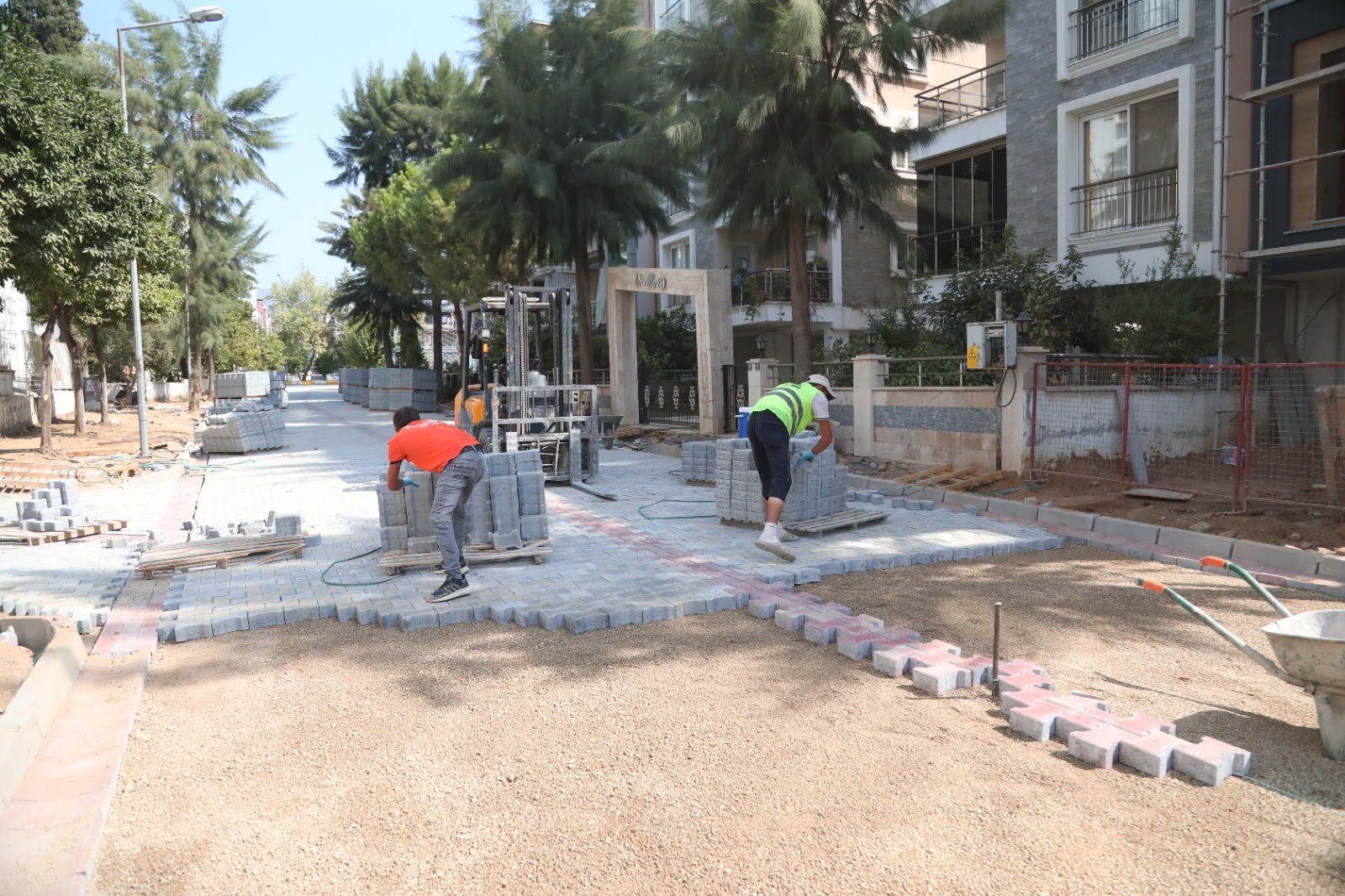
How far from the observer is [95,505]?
12.2 m

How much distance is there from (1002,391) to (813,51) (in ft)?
22.4

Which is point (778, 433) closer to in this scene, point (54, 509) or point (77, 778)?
point (77, 778)

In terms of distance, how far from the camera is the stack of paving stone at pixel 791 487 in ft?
29.4

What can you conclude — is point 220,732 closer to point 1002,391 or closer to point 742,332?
point 1002,391

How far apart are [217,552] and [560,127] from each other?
17692 millimetres

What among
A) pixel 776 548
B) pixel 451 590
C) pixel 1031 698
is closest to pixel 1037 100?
pixel 776 548

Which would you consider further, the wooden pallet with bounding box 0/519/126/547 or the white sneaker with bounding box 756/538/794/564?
the wooden pallet with bounding box 0/519/126/547

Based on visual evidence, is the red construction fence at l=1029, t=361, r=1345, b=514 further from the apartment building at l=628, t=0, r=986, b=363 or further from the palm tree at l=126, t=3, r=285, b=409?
the palm tree at l=126, t=3, r=285, b=409

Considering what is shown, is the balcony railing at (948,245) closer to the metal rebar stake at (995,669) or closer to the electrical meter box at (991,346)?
the electrical meter box at (991,346)

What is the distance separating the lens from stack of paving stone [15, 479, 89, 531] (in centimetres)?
971

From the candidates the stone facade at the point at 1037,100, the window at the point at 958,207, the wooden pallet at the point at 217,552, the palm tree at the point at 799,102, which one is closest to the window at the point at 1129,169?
the stone facade at the point at 1037,100

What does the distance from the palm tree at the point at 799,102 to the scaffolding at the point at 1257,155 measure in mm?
3559

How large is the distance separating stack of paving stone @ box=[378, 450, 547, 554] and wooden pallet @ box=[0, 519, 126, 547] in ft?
14.5

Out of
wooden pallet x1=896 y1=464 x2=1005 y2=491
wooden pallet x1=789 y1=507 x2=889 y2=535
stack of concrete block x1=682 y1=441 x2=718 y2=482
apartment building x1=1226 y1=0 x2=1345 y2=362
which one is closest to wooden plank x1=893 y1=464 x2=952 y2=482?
wooden pallet x1=896 y1=464 x2=1005 y2=491
